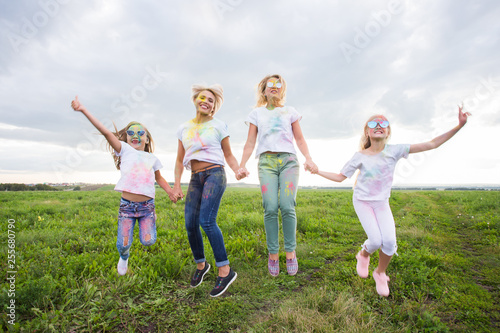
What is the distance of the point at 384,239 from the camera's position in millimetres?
3711

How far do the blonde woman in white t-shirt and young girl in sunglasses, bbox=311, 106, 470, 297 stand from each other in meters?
0.74

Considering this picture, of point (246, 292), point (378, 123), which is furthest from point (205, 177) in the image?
point (378, 123)

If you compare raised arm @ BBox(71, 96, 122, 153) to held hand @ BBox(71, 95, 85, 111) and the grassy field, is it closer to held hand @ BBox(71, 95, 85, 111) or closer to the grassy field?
held hand @ BBox(71, 95, 85, 111)

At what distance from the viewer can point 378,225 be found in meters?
3.85

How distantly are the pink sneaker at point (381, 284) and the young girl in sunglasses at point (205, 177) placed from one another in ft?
6.68

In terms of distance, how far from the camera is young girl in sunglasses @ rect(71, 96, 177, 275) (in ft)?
13.1

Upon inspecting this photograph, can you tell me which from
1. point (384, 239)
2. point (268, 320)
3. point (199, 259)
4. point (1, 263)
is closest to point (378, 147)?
point (384, 239)

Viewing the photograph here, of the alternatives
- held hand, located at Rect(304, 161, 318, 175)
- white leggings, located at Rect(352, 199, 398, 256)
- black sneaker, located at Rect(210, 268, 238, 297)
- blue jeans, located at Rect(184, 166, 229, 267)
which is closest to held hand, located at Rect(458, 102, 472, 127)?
white leggings, located at Rect(352, 199, 398, 256)

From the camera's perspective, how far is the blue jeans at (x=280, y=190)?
425 centimetres

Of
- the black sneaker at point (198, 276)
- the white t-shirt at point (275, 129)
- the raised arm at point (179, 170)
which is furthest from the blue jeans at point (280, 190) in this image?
the raised arm at point (179, 170)

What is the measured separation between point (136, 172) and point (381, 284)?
3.95m

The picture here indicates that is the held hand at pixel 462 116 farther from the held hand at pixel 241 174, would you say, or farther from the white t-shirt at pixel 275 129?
the held hand at pixel 241 174

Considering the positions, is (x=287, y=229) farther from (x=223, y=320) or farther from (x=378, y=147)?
(x=378, y=147)

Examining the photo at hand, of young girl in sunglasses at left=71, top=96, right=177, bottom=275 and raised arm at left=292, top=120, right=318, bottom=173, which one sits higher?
raised arm at left=292, top=120, right=318, bottom=173
